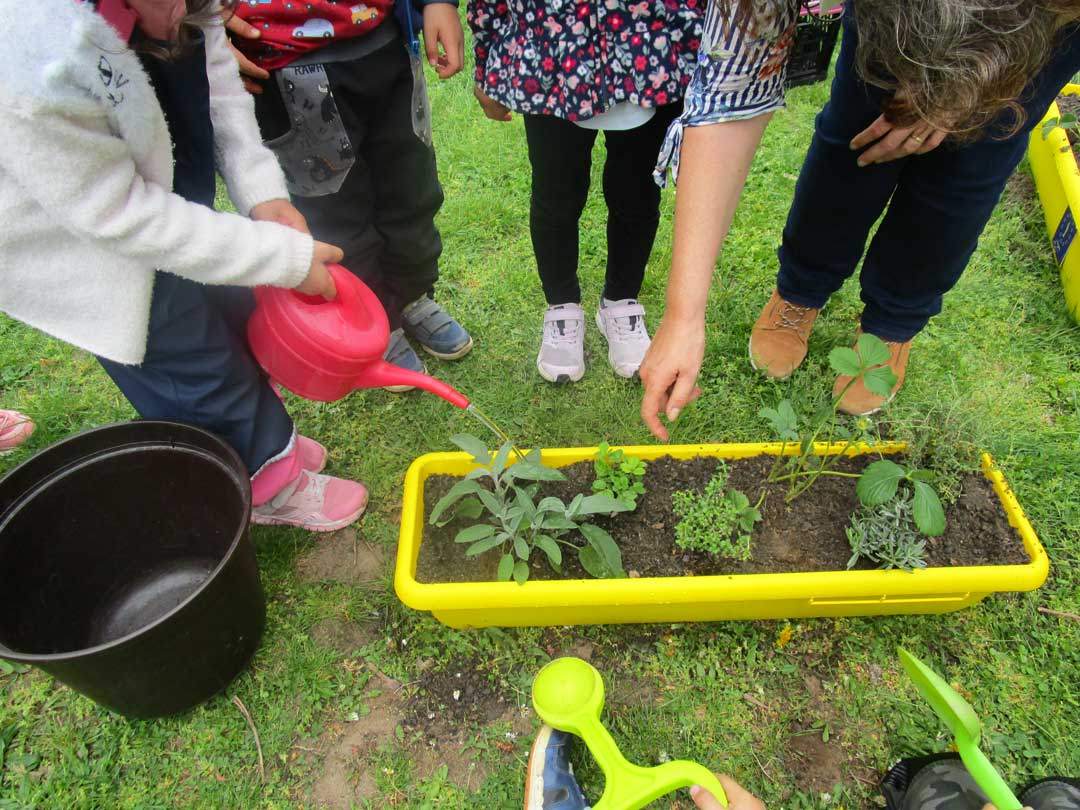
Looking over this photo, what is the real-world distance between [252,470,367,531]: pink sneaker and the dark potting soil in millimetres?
336

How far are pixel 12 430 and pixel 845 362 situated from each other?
2231mm

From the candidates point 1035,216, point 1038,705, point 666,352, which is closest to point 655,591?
point 666,352

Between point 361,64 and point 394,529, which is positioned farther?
point 394,529

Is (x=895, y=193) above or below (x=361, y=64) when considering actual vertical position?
below

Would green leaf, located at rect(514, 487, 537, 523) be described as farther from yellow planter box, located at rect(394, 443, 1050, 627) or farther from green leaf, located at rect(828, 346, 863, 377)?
green leaf, located at rect(828, 346, 863, 377)

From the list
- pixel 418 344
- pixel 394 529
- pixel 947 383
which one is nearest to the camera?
pixel 394 529

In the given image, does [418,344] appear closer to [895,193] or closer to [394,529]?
[394,529]

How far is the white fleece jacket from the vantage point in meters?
0.91

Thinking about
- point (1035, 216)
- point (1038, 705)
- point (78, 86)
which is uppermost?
point (78, 86)

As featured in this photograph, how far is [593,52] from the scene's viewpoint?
1352 mm

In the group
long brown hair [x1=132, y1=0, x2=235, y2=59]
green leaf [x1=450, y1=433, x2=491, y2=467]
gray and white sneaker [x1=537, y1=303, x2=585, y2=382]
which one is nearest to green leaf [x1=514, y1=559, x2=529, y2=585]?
green leaf [x1=450, y1=433, x2=491, y2=467]

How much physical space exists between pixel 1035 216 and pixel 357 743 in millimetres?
2848

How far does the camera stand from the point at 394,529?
1.83m

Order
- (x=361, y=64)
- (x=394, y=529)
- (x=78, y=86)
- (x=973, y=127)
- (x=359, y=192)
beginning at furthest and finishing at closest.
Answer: (x=394, y=529)
(x=359, y=192)
(x=361, y=64)
(x=973, y=127)
(x=78, y=86)
